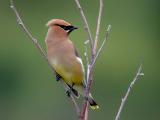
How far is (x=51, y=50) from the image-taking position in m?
7.20

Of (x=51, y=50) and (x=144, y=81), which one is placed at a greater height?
(x=51, y=50)

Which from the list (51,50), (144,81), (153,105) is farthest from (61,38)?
(144,81)

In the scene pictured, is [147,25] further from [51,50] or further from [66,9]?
[51,50]

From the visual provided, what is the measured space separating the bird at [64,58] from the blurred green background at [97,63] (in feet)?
25.7

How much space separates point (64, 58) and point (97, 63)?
39.6 feet

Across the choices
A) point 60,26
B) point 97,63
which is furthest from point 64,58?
point 97,63

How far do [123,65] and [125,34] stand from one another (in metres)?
1.22

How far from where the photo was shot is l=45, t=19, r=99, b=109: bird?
23.5ft

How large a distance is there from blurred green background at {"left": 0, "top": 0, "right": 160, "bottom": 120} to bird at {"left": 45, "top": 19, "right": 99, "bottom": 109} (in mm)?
7836

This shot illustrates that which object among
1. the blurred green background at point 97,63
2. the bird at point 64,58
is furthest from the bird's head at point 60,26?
the blurred green background at point 97,63

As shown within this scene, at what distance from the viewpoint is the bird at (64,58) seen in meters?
7.17

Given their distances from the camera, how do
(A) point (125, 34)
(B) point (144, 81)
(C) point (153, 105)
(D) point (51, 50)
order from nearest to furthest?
(D) point (51, 50) → (C) point (153, 105) → (B) point (144, 81) → (A) point (125, 34)

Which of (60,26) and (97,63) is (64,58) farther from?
(97,63)

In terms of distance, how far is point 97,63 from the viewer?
1933 centimetres
